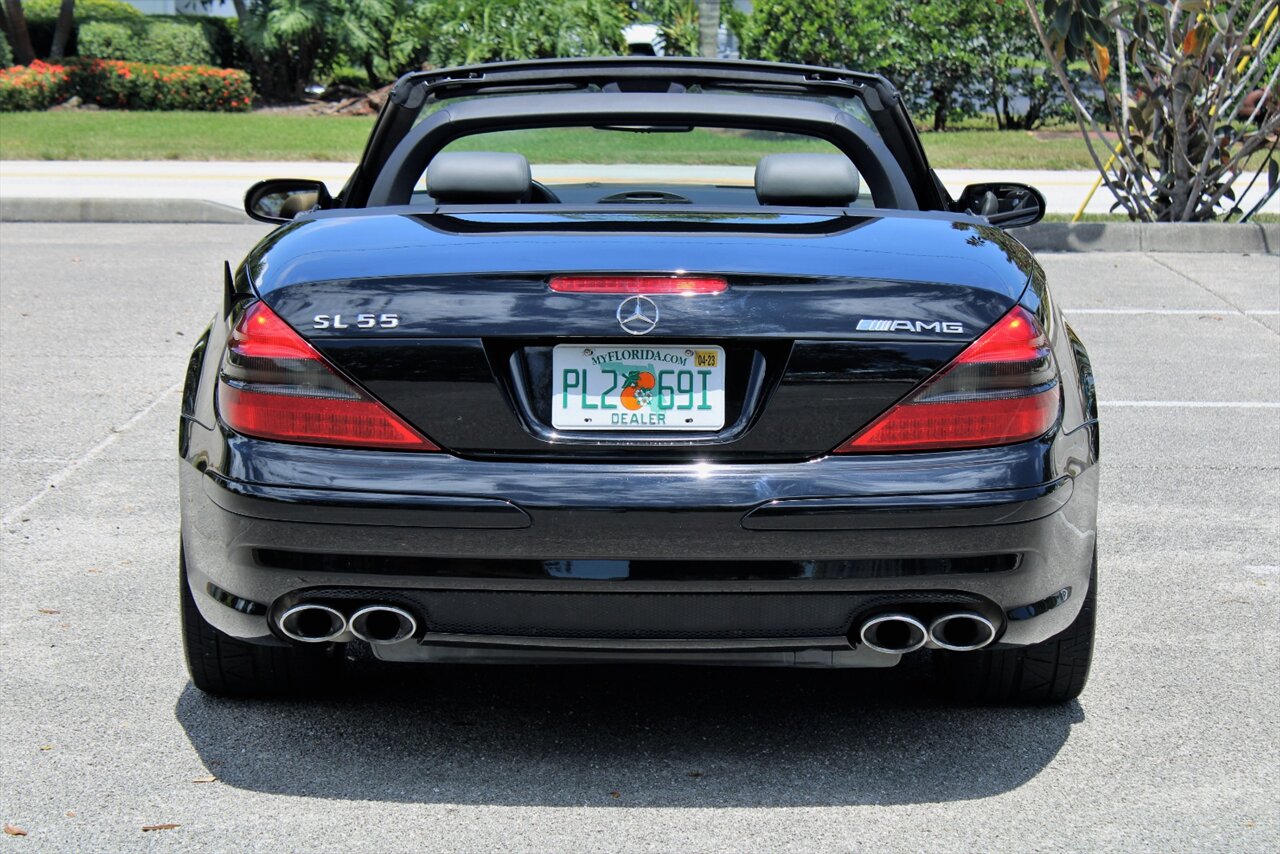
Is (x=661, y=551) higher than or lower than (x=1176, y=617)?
A: higher

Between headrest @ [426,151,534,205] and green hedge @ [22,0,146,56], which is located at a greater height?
headrest @ [426,151,534,205]

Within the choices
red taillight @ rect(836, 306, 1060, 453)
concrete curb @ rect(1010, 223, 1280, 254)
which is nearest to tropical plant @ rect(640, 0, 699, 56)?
concrete curb @ rect(1010, 223, 1280, 254)

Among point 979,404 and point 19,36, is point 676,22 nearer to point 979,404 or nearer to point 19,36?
point 19,36

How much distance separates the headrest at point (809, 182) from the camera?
13.9ft

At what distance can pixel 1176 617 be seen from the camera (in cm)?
495

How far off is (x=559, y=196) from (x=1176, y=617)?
213cm

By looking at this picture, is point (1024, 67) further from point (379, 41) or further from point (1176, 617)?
point (1176, 617)

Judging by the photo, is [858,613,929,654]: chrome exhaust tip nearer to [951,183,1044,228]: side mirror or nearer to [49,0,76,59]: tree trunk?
[951,183,1044,228]: side mirror

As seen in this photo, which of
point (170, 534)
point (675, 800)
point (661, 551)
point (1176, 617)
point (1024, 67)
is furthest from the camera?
point (1024, 67)

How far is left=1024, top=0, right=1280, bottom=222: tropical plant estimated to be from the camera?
13.0 meters

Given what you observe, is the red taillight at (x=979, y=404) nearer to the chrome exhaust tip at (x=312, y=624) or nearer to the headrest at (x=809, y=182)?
the headrest at (x=809, y=182)

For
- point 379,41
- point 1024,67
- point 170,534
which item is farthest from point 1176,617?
point 379,41

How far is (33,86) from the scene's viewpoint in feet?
88.4

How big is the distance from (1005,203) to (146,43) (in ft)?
90.7
